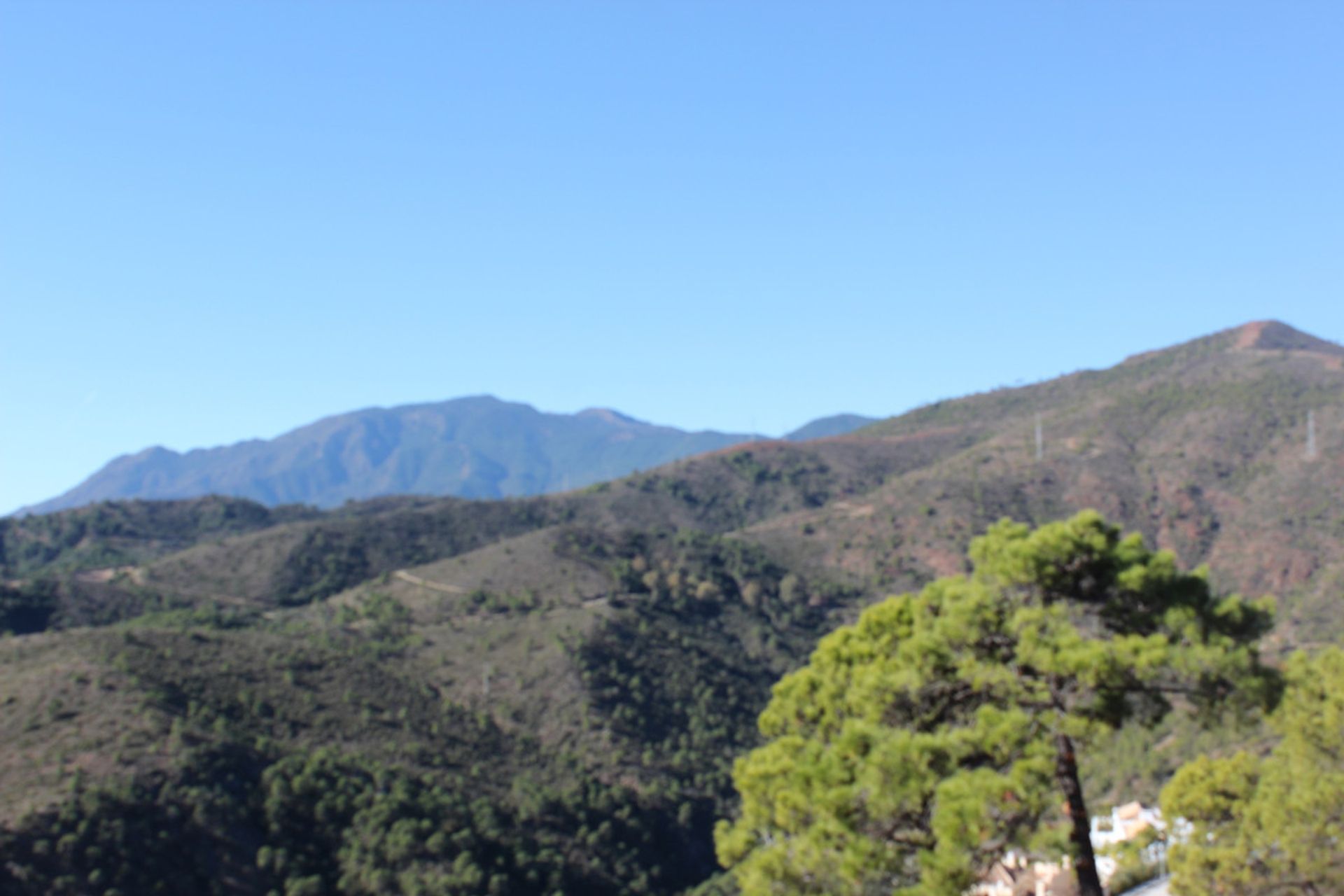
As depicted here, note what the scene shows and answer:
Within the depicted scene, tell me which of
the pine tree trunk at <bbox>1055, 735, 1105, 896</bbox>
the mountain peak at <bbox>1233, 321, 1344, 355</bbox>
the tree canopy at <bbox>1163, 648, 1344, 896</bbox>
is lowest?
the tree canopy at <bbox>1163, 648, 1344, 896</bbox>

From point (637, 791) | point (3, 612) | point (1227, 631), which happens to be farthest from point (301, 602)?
point (1227, 631)

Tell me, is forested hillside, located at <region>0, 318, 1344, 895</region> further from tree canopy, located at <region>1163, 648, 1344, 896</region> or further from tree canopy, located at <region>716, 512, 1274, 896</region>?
tree canopy, located at <region>716, 512, 1274, 896</region>

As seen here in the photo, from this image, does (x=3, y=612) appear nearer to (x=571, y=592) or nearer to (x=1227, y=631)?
(x=571, y=592)

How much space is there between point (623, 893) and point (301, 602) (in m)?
30.2

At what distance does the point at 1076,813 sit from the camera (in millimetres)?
9867

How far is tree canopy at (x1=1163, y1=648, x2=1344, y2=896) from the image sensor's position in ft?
43.2

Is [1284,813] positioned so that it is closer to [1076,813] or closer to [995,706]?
[1076,813]

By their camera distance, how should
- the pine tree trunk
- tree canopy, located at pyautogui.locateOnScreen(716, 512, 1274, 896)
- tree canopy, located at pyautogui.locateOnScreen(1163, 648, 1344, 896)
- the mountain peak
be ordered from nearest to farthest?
tree canopy, located at pyautogui.locateOnScreen(716, 512, 1274, 896) → the pine tree trunk → tree canopy, located at pyautogui.locateOnScreen(1163, 648, 1344, 896) → the mountain peak

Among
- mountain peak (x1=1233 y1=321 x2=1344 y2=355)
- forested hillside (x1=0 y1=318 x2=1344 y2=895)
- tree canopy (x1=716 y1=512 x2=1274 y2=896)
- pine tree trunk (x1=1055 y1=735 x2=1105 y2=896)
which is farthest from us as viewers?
mountain peak (x1=1233 y1=321 x2=1344 y2=355)

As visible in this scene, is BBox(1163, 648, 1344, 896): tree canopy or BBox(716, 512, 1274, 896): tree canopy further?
BBox(1163, 648, 1344, 896): tree canopy

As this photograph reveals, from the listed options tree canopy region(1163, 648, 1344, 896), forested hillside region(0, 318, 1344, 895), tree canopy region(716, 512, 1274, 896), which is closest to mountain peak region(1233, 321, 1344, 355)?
forested hillside region(0, 318, 1344, 895)

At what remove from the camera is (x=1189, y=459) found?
213 feet

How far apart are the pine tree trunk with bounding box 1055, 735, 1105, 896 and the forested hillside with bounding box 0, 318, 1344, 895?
20.4 m

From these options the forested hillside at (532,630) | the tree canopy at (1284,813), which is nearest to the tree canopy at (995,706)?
the tree canopy at (1284,813)
